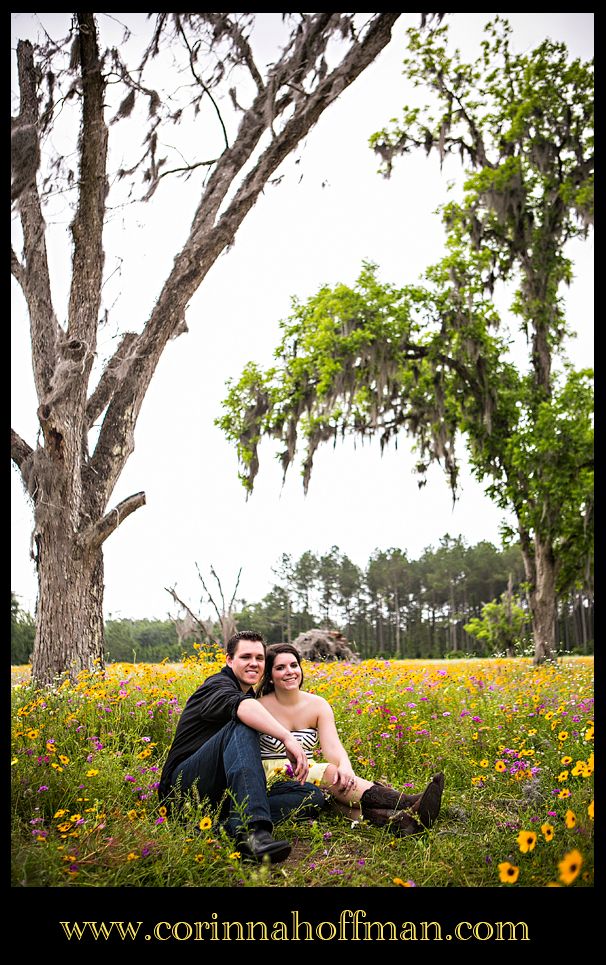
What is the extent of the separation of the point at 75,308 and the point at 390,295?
9144 millimetres

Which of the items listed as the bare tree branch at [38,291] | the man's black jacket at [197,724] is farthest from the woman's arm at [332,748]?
the bare tree branch at [38,291]

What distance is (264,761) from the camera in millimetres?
3740

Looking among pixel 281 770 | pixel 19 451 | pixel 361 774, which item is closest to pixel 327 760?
pixel 281 770

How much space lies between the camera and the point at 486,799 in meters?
4.07

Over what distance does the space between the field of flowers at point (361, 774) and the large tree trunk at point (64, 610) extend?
0.97 ft

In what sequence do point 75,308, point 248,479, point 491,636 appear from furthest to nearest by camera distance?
point 491,636 < point 248,479 < point 75,308

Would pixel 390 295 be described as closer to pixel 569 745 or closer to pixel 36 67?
pixel 36 67

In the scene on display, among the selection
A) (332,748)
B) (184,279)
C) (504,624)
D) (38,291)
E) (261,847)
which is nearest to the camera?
(261,847)

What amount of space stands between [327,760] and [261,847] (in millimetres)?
968

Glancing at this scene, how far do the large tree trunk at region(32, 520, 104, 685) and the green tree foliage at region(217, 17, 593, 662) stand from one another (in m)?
7.79

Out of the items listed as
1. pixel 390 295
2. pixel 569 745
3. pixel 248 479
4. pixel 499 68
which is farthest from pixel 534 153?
pixel 569 745

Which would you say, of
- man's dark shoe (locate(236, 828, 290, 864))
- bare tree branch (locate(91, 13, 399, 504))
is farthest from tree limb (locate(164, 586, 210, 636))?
man's dark shoe (locate(236, 828, 290, 864))

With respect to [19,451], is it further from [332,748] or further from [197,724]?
[332,748]

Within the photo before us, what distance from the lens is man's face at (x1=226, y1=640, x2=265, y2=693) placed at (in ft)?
11.9
